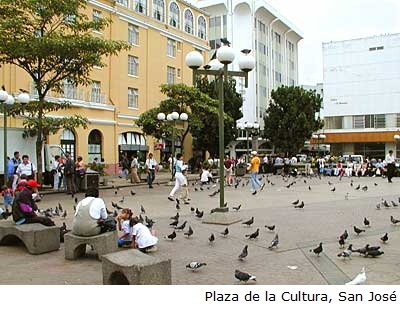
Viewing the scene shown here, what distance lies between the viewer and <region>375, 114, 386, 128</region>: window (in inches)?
1991

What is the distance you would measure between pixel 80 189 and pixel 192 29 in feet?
91.8

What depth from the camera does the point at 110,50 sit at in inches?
675

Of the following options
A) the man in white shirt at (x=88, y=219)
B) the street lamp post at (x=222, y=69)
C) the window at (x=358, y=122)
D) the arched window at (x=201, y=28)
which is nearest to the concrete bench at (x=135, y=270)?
the man in white shirt at (x=88, y=219)

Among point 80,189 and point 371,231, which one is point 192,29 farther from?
point 371,231

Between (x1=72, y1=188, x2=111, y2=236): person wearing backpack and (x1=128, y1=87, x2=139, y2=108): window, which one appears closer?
(x1=72, y1=188, x2=111, y2=236): person wearing backpack

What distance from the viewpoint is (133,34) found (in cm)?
3472

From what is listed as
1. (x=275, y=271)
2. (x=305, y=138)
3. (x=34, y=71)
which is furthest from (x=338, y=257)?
(x=305, y=138)

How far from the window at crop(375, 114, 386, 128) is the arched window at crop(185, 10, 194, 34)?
80.6 ft

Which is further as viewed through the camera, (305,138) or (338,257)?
(305,138)

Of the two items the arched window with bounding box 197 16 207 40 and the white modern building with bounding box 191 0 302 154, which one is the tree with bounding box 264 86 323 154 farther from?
the arched window with bounding box 197 16 207 40

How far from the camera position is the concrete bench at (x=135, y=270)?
171 inches

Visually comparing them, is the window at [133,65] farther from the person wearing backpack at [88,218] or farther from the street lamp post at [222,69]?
the person wearing backpack at [88,218]

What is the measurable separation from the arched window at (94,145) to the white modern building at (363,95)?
103 feet

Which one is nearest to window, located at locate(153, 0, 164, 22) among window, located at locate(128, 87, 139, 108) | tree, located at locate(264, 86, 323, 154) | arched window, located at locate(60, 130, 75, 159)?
window, located at locate(128, 87, 139, 108)
